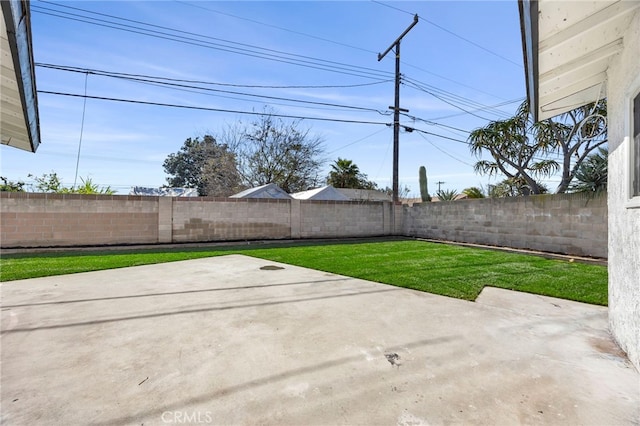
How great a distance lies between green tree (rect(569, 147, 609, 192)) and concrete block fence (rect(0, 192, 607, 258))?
0.22m

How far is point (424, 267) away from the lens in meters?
5.80

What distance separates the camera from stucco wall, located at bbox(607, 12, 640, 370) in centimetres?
206

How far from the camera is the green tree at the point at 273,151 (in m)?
20.5

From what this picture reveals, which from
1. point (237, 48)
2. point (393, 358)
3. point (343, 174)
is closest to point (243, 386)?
point (393, 358)

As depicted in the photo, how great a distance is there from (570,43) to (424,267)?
4243 millimetres

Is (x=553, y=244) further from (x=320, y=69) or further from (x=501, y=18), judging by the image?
(x=320, y=69)

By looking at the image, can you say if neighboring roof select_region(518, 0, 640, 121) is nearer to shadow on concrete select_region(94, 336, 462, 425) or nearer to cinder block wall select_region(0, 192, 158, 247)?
shadow on concrete select_region(94, 336, 462, 425)

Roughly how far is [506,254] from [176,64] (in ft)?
37.4

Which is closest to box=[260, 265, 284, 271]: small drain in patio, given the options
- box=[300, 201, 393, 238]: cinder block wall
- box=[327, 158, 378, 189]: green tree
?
box=[300, 201, 393, 238]: cinder block wall

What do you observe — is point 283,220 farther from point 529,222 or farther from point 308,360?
point 308,360

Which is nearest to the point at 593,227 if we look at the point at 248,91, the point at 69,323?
the point at 69,323

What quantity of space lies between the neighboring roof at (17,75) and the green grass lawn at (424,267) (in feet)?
7.96

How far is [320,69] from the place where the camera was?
12.5 metres

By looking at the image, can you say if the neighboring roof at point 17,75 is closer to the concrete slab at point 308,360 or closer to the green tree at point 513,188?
the concrete slab at point 308,360
